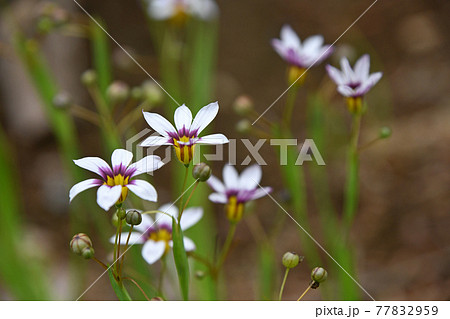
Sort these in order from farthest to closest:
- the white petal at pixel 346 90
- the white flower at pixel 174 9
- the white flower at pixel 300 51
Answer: the white flower at pixel 174 9 → the white flower at pixel 300 51 → the white petal at pixel 346 90

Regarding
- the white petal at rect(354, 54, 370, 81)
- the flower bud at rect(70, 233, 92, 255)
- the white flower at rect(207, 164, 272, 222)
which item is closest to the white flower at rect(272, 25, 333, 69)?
the white petal at rect(354, 54, 370, 81)

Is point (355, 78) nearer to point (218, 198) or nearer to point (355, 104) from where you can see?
point (355, 104)

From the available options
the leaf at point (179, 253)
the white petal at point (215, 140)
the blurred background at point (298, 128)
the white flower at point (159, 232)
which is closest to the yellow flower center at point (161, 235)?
the white flower at point (159, 232)

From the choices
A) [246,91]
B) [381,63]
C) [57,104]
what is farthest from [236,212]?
[381,63]

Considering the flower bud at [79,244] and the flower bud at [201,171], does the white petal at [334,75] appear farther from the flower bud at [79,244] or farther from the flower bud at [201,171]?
the flower bud at [79,244]

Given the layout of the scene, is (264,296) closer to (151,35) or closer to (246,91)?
(246,91)

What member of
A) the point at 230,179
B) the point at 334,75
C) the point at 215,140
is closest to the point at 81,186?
the point at 215,140
